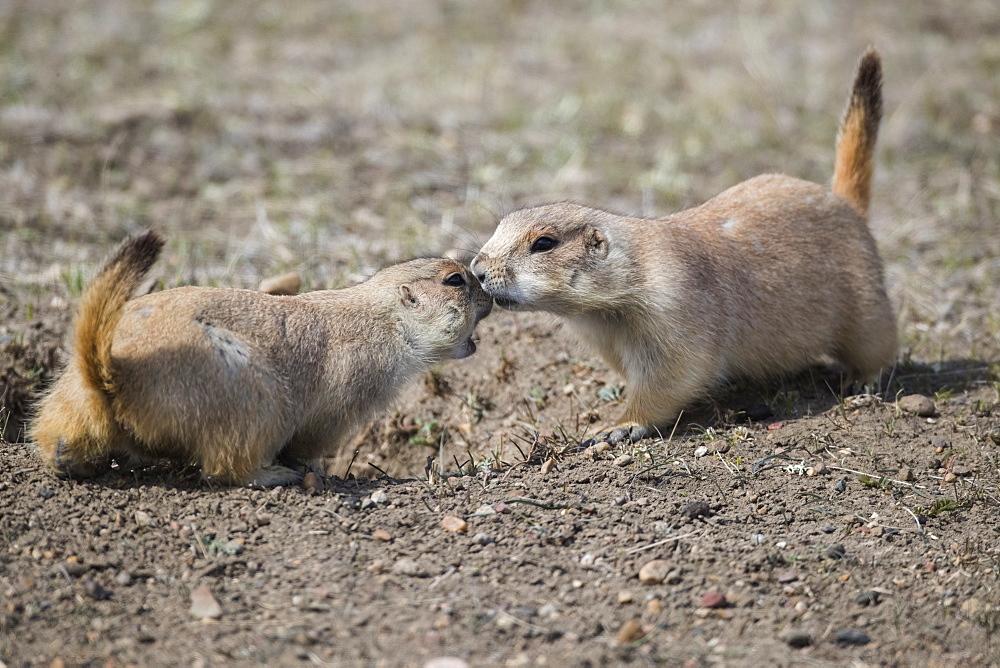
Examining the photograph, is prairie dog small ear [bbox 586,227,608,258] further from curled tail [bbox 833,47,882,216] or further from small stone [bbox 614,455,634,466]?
curled tail [bbox 833,47,882,216]

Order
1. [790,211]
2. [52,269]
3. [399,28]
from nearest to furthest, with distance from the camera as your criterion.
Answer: [790,211]
[52,269]
[399,28]

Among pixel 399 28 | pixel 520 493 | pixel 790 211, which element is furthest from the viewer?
pixel 399 28

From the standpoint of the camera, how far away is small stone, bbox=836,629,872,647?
371cm

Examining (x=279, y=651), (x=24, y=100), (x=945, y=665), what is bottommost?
(x=945, y=665)

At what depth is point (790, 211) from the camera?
19.5 feet

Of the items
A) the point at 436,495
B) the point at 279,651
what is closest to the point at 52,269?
the point at 436,495

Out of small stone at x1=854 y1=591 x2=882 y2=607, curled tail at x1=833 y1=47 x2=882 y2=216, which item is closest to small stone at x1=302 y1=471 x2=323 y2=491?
small stone at x1=854 y1=591 x2=882 y2=607

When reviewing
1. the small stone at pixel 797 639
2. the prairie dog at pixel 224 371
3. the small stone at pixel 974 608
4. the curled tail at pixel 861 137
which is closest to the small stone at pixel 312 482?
the prairie dog at pixel 224 371

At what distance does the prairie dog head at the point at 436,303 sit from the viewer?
5.20 m

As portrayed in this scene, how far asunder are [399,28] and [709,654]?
11.1 meters

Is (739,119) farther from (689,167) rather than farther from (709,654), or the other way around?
(709,654)

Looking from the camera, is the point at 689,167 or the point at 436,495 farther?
the point at 689,167

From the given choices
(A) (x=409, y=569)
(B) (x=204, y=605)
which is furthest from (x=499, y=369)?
(B) (x=204, y=605)

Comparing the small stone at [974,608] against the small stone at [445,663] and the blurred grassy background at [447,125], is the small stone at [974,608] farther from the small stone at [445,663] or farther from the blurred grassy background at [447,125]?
the blurred grassy background at [447,125]
